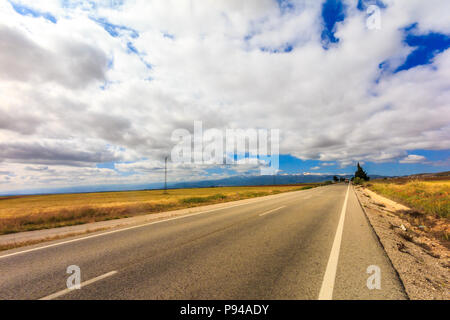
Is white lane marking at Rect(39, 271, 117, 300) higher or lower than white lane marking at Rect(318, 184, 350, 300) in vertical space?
lower

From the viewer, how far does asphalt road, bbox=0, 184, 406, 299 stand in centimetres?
326

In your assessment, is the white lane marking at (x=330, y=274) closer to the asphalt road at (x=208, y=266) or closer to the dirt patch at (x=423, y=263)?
the asphalt road at (x=208, y=266)

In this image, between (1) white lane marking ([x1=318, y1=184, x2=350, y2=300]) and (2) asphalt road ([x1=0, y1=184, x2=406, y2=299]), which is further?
(2) asphalt road ([x1=0, y1=184, x2=406, y2=299])

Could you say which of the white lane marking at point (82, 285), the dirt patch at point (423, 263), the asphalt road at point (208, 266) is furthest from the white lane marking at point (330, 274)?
the white lane marking at point (82, 285)

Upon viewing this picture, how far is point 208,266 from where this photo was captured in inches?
166

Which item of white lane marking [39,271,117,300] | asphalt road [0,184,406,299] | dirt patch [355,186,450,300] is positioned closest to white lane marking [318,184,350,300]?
asphalt road [0,184,406,299]

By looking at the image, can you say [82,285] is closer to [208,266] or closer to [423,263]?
[208,266]

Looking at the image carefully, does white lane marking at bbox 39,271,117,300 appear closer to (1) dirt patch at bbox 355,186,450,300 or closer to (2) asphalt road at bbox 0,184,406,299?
(2) asphalt road at bbox 0,184,406,299

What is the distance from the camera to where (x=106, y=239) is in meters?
6.79

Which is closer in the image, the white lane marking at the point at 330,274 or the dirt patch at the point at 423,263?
the white lane marking at the point at 330,274

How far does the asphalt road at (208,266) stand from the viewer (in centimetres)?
326

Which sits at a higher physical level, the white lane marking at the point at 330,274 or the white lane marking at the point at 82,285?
the white lane marking at the point at 330,274
